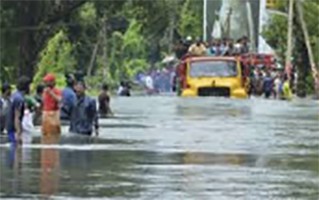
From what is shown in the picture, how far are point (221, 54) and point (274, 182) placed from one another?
34.0m

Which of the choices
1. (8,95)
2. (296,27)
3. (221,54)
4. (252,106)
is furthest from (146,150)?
(296,27)

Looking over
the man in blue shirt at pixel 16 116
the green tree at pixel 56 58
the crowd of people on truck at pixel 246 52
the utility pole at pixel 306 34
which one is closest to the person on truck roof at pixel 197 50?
the crowd of people on truck at pixel 246 52

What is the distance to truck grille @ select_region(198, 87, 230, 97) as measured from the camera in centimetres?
4541

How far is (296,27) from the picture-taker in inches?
2596

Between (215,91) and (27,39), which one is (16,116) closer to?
(215,91)

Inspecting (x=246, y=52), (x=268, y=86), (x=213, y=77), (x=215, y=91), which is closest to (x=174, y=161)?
(x=215, y=91)

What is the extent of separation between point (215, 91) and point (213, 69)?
828 mm

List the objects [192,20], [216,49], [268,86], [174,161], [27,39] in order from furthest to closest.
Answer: [192,20]
[268,86]
[27,39]
[216,49]
[174,161]

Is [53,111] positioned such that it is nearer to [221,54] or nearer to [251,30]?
[221,54]

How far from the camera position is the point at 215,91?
45469mm

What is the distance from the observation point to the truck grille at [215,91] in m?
45.4

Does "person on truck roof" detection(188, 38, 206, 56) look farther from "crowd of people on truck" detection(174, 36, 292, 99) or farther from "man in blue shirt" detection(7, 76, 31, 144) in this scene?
"man in blue shirt" detection(7, 76, 31, 144)

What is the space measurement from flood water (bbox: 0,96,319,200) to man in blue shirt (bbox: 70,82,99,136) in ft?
0.75

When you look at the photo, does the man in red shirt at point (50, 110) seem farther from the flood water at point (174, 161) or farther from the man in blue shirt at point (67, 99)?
the man in blue shirt at point (67, 99)
